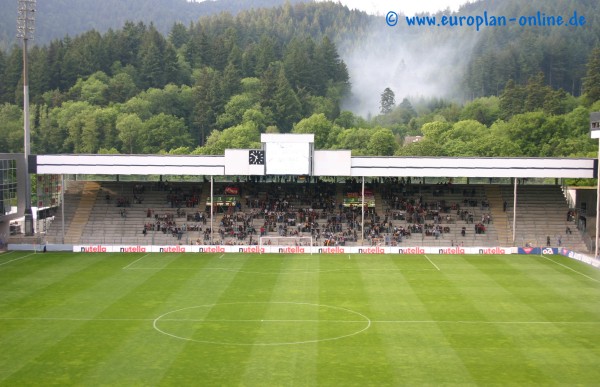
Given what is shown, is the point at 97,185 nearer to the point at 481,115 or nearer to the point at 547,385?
the point at 547,385

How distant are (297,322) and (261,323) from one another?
1779 millimetres

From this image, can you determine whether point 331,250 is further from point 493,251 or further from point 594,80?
point 594,80

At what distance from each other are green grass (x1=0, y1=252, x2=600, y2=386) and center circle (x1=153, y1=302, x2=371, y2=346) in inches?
3.7

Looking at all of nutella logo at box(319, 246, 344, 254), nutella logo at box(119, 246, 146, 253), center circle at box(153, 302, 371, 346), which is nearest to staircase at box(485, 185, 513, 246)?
nutella logo at box(319, 246, 344, 254)

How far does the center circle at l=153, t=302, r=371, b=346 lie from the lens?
36094mm

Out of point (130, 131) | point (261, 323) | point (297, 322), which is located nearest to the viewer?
point (261, 323)

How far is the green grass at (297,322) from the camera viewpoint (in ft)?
101

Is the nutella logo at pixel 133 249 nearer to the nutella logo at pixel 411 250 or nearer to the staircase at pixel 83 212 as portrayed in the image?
the staircase at pixel 83 212

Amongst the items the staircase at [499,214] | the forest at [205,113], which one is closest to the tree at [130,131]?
the forest at [205,113]

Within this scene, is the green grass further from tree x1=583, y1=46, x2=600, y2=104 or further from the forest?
tree x1=583, y1=46, x2=600, y2=104

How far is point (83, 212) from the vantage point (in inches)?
2894

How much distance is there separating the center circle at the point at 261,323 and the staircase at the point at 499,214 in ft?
101

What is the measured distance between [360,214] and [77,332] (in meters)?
39.9

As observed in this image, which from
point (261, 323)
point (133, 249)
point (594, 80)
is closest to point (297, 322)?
point (261, 323)
